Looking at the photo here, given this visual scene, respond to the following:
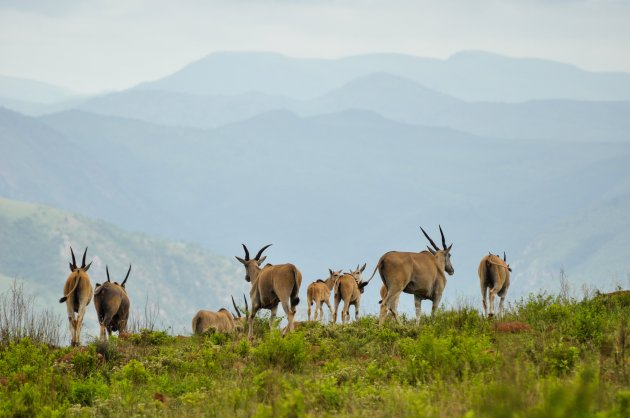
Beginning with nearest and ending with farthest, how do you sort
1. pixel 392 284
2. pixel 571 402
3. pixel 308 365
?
1. pixel 571 402
2. pixel 308 365
3. pixel 392 284

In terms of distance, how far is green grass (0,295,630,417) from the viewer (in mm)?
12039

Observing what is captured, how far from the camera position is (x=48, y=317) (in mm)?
22266

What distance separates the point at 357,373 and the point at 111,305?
452 inches

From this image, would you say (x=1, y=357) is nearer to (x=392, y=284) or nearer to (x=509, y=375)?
(x=392, y=284)

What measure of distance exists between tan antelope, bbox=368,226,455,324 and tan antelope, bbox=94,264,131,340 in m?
7.29

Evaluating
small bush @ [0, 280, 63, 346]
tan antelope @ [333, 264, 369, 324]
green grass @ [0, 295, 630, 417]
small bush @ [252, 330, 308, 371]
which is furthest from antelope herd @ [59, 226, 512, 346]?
small bush @ [252, 330, 308, 371]

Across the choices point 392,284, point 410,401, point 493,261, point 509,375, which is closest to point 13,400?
point 410,401

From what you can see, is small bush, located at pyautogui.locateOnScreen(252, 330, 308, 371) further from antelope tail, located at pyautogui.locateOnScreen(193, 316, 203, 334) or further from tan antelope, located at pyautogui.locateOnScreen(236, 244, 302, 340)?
antelope tail, located at pyautogui.locateOnScreen(193, 316, 203, 334)

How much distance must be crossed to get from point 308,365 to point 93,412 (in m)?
4.21

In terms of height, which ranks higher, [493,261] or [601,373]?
[493,261]

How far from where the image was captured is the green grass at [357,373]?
474 inches

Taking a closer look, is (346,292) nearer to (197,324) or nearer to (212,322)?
(212,322)

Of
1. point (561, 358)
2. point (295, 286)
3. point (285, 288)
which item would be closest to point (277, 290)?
point (285, 288)

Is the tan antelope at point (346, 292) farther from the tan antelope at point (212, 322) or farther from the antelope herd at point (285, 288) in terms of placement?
the tan antelope at point (212, 322)
